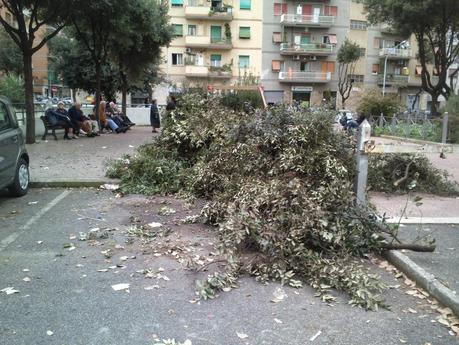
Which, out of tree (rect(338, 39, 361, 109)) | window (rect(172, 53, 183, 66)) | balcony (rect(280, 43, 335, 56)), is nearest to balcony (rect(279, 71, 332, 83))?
tree (rect(338, 39, 361, 109))

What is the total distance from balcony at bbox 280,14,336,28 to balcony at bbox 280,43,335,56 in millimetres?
2274

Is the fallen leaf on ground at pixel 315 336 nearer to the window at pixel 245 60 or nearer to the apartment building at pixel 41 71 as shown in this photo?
the window at pixel 245 60

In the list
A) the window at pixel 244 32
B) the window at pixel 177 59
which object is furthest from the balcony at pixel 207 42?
the window at pixel 244 32

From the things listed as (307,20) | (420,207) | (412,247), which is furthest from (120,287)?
(307,20)

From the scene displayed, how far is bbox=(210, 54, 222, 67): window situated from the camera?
55562mm

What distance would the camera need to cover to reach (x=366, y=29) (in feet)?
192

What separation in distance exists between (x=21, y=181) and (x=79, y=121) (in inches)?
402

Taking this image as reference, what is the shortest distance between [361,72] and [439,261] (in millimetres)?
57019

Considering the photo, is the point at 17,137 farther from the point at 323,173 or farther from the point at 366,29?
the point at 366,29

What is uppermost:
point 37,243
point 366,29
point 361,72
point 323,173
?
point 366,29

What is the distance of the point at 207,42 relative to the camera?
177ft

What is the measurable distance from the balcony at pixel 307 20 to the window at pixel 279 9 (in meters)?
0.97

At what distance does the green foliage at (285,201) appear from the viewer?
183 inches

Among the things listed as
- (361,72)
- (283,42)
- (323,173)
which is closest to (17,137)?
(323,173)
